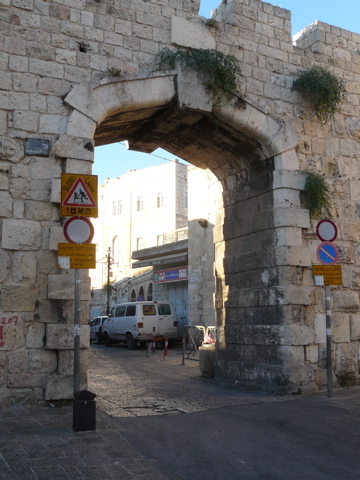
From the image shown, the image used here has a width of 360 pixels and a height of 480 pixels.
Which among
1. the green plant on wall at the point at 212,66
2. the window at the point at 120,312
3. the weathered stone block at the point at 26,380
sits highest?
the green plant on wall at the point at 212,66

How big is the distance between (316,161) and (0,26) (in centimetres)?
566

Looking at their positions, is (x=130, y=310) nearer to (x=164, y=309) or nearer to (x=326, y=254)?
(x=164, y=309)

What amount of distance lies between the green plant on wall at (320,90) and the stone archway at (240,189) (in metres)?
0.79

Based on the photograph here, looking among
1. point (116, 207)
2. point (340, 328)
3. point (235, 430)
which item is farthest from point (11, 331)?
point (116, 207)

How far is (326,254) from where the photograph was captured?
7.82 m

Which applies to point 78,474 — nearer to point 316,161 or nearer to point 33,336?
point 33,336

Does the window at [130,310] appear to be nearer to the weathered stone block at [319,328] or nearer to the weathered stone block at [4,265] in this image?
the weathered stone block at [319,328]

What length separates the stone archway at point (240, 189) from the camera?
25.3 feet

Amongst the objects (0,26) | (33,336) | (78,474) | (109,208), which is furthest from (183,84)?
(109,208)

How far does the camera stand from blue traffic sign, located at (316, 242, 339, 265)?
25.5ft

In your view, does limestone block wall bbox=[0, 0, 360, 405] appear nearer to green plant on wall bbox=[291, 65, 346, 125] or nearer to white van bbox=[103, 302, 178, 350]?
green plant on wall bbox=[291, 65, 346, 125]

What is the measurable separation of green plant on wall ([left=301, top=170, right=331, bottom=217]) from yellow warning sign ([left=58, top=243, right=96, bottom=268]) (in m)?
4.40

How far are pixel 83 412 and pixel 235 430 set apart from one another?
1.70m

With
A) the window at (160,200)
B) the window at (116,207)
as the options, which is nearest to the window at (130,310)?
the window at (160,200)
